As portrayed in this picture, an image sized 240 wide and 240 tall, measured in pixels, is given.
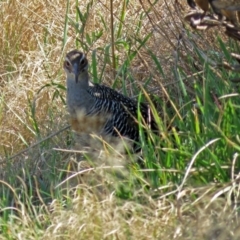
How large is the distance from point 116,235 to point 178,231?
30 cm

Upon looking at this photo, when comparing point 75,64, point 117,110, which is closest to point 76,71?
point 75,64

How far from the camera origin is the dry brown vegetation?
166 inches

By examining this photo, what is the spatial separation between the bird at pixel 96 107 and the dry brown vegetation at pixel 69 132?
0.18 meters

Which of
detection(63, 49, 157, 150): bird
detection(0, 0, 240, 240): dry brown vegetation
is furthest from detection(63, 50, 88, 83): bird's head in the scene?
detection(0, 0, 240, 240): dry brown vegetation

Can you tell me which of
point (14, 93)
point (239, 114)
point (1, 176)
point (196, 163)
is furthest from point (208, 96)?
point (14, 93)

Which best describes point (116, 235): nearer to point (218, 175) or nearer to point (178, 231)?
point (178, 231)

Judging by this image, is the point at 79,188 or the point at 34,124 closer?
the point at 79,188

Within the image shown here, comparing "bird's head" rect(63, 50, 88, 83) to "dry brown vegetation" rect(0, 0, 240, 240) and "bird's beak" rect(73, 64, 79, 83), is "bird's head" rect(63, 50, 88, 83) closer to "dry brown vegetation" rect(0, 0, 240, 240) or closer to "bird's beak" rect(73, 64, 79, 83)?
"bird's beak" rect(73, 64, 79, 83)

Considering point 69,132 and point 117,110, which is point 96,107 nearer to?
point 117,110

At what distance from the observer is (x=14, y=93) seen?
6973 mm

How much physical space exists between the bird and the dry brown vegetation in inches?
7.0

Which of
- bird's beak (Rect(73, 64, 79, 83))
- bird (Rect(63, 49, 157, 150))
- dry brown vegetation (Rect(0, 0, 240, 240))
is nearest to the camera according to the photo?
dry brown vegetation (Rect(0, 0, 240, 240))

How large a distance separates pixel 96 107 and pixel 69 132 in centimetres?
38

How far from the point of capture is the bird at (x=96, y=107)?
5891mm
